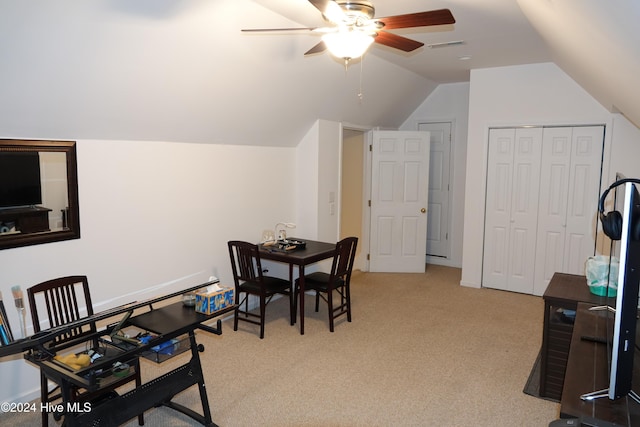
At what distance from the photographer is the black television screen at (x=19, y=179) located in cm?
284

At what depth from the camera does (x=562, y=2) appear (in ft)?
7.27

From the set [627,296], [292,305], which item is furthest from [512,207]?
[627,296]

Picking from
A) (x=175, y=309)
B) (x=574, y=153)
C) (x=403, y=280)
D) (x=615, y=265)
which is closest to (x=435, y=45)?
(x=574, y=153)

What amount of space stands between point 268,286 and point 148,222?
1.22m

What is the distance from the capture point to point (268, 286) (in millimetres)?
4207

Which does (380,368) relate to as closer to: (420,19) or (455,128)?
(420,19)

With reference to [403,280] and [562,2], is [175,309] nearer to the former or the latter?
[562,2]

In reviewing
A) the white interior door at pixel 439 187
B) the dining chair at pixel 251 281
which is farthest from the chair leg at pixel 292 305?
the white interior door at pixel 439 187

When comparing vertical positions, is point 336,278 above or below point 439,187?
below

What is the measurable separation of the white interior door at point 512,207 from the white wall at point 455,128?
100 centimetres

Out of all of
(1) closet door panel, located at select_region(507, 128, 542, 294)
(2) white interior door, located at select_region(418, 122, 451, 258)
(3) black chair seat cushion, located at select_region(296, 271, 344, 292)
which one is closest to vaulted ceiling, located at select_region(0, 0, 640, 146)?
(1) closet door panel, located at select_region(507, 128, 542, 294)

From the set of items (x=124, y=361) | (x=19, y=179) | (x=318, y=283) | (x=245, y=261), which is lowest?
(x=318, y=283)

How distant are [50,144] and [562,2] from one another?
319 cm

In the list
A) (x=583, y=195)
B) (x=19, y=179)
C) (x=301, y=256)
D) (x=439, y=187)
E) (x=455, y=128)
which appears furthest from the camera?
(x=439, y=187)
